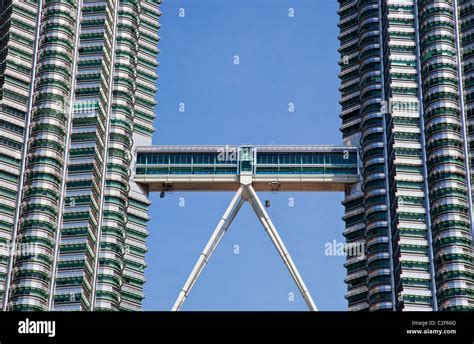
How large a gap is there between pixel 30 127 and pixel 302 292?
2320 inches

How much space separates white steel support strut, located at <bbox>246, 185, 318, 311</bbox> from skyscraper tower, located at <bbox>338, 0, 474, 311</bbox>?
13.9 metres

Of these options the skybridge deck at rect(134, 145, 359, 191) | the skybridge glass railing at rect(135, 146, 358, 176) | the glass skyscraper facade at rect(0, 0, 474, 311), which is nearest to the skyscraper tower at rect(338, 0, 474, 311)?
the glass skyscraper facade at rect(0, 0, 474, 311)

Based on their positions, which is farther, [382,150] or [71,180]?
[382,150]

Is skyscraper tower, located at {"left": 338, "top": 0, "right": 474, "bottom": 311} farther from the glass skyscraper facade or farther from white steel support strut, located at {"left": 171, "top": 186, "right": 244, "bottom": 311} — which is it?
white steel support strut, located at {"left": 171, "top": 186, "right": 244, "bottom": 311}

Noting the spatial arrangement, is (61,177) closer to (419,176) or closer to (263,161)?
(263,161)

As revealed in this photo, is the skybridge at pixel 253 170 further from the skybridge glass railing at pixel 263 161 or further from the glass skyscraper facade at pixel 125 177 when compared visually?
the glass skyscraper facade at pixel 125 177

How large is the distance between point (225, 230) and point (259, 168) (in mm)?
15679

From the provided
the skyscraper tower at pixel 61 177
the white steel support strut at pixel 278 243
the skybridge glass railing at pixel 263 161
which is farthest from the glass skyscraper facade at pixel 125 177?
the white steel support strut at pixel 278 243

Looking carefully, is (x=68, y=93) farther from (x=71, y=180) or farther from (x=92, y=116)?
(x=71, y=180)

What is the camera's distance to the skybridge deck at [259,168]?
194m

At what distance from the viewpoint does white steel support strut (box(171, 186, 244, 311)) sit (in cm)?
17950

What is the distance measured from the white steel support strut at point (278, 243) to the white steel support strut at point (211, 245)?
3.01 metres
